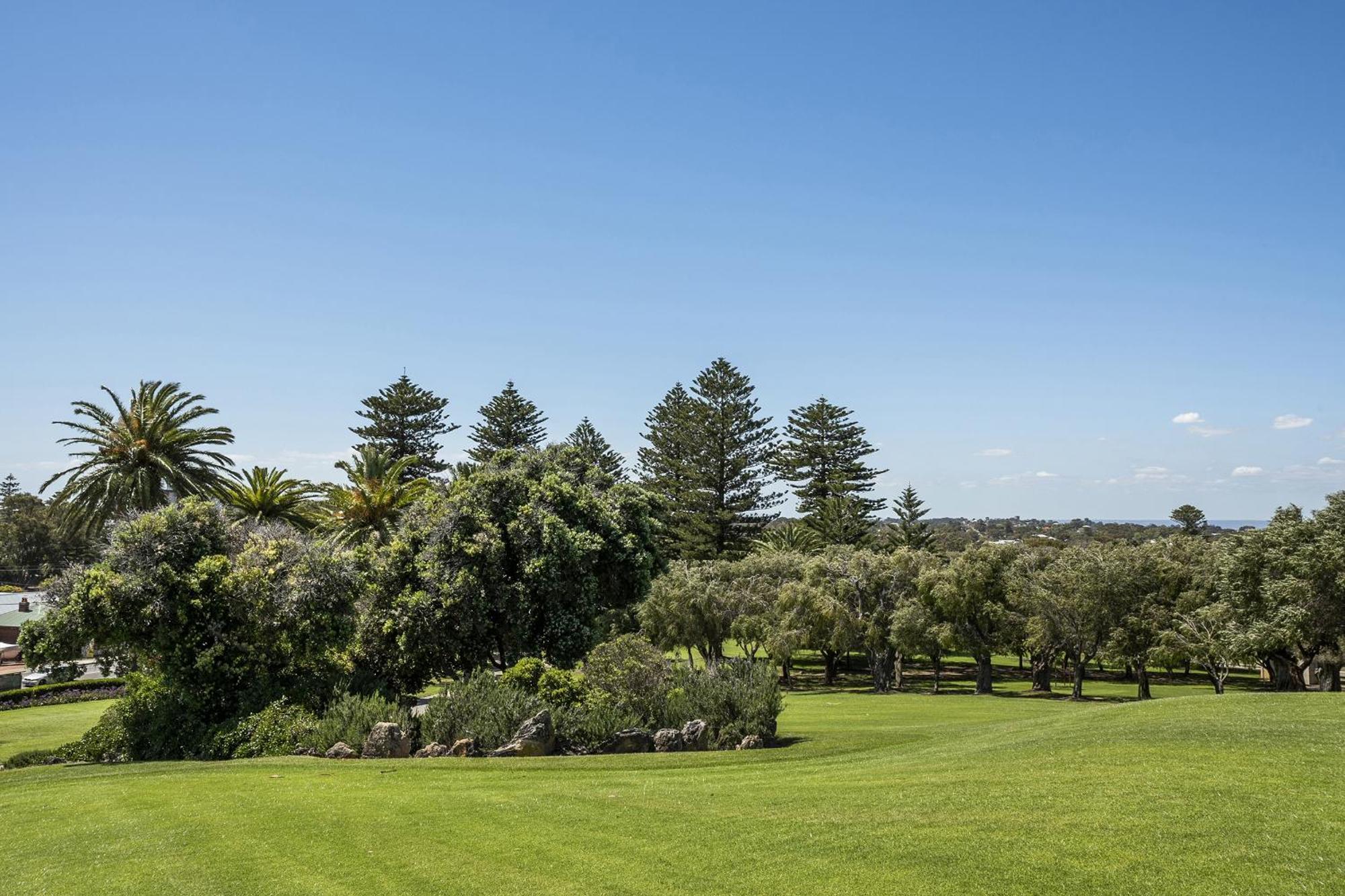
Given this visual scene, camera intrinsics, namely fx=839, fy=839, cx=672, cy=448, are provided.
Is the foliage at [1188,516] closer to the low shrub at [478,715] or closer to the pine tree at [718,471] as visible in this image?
the pine tree at [718,471]

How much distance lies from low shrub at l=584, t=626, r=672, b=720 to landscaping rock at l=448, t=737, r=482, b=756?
2.93m

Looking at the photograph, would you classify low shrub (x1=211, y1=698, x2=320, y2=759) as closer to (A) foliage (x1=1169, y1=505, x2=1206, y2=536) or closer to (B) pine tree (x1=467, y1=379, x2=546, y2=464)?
(B) pine tree (x1=467, y1=379, x2=546, y2=464)

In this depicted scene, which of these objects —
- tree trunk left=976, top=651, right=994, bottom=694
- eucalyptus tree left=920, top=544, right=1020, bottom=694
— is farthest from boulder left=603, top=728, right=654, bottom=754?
tree trunk left=976, top=651, right=994, bottom=694

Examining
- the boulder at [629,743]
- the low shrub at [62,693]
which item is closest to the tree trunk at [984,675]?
the boulder at [629,743]

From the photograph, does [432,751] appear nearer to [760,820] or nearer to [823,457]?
[760,820]

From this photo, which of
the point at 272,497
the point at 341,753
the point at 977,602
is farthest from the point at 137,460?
the point at 977,602

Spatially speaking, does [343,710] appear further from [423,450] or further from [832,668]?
[423,450]

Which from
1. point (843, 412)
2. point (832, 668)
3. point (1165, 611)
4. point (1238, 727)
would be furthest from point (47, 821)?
point (843, 412)

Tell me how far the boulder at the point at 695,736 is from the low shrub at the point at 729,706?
33cm

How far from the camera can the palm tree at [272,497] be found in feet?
120

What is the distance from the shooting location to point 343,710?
1823 centimetres

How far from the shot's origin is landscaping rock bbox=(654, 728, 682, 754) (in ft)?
57.2

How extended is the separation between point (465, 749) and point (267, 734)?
17.0 ft

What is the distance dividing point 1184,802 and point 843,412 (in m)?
69.4
